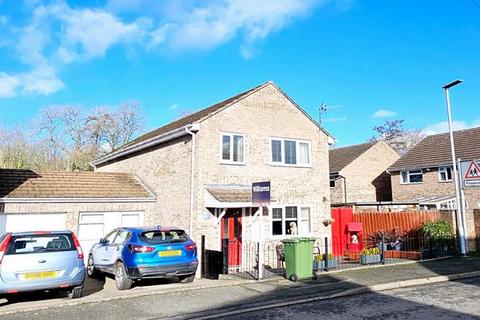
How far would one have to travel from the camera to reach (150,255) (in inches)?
398

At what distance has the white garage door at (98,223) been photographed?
1441 centimetres

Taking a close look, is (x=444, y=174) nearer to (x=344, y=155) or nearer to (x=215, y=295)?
(x=344, y=155)

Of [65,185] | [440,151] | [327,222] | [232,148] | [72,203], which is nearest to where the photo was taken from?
[72,203]

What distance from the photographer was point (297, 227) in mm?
15586

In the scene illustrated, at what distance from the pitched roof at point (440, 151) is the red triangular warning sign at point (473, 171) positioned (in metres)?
13.5

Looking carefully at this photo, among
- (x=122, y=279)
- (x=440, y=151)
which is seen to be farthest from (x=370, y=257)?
(x=440, y=151)

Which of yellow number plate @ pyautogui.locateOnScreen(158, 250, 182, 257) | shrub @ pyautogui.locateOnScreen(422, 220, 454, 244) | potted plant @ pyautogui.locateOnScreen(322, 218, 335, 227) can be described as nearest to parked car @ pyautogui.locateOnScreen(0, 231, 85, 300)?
yellow number plate @ pyautogui.locateOnScreen(158, 250, 182, 257)

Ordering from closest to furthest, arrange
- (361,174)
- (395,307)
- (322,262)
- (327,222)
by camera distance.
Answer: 1. (395,307)
2. (322,262)
3. (327,222)
4. (361,174)

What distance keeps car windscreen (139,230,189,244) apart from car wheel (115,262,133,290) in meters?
0.99

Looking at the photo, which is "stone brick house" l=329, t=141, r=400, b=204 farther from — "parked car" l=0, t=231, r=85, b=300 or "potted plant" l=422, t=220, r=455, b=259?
"parked car" l=0, t=231, r=85, b=300

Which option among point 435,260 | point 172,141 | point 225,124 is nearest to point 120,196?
point 172,141

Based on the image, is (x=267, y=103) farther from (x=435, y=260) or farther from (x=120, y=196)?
(x=435, y=260)

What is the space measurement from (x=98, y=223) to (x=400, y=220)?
12380mm

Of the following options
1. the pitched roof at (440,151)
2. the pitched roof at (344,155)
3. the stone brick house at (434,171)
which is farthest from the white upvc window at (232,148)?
the pitched roof at (440,151)
